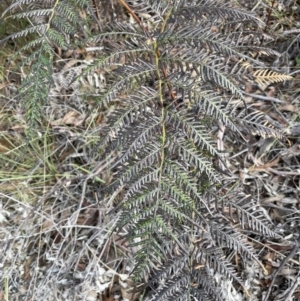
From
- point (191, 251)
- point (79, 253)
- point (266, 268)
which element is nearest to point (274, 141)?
point (266, 268)

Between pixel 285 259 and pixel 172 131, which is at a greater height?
pixel 172 131

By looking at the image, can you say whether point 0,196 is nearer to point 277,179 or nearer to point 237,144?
point 237,144

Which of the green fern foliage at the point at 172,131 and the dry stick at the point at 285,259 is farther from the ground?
the green fern foliage at the point at 172,131

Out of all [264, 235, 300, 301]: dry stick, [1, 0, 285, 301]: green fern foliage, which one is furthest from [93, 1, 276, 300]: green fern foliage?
[264, 235, 300, 301]: dry stick

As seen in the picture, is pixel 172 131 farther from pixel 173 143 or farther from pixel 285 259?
pixel 285 259

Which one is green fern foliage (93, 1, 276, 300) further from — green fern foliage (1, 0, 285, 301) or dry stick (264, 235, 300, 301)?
dry stick (264, 235, 300, 301)

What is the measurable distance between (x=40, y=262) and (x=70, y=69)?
76 centimetres

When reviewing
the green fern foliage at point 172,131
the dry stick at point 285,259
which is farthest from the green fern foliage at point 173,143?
the dry stick at point 285,259

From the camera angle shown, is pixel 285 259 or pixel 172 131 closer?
pixel 172 131

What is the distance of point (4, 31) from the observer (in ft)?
6.07

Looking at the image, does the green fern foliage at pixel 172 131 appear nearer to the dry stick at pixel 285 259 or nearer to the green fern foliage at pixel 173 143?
the green fern foliage at pixel 173 143

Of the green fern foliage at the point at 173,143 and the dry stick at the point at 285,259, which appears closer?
the green fern foliage at the point at 173,143

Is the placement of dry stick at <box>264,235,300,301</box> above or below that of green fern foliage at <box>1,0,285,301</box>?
below

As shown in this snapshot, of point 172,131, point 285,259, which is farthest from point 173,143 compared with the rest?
point 285,259
